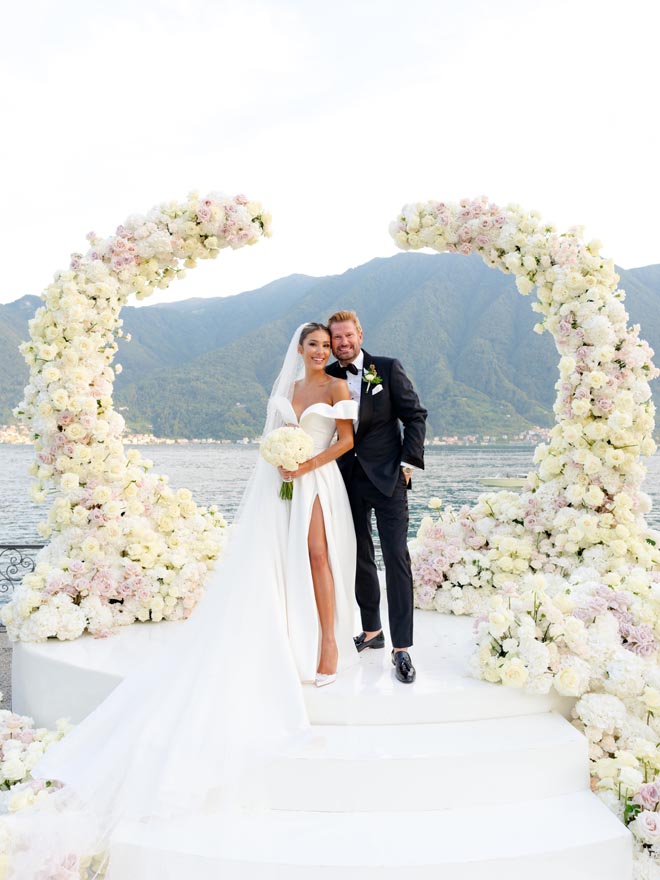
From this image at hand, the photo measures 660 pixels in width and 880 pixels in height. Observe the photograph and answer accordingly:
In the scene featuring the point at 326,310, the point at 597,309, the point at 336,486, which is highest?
the point at 326,310

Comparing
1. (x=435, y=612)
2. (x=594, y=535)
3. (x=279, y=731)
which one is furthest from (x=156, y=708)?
(x=594, y=535)

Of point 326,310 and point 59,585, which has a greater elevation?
point 326,310

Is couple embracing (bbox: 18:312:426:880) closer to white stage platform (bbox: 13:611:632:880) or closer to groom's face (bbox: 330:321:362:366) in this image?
groom's face (bbox: 330:321:362:366)

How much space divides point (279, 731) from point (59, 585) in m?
2.74

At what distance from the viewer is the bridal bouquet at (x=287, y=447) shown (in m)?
3.73

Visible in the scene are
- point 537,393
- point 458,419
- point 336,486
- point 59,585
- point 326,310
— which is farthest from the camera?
point 326,310

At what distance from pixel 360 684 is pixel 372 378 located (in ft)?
6.03

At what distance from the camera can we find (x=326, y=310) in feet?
310

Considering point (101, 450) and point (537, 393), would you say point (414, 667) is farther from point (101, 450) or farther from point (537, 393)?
point (537, 393)

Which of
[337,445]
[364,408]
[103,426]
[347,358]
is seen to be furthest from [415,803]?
[103,426]

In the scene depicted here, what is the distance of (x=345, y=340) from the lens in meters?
4.00

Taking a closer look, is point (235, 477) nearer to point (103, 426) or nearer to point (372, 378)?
point (103, 426)

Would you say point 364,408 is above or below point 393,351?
below

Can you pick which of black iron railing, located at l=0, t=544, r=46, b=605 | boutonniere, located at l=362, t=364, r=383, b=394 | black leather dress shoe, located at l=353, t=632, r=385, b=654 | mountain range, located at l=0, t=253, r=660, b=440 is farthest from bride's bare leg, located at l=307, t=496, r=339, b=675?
mountain range, located at l=0, t=253, r=660, b=440
